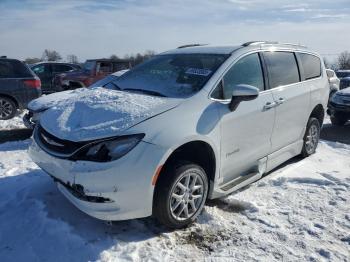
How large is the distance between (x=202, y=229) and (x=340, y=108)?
7.90 m

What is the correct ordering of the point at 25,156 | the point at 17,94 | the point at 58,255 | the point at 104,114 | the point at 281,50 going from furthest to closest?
the point at 17,94
the point at 25,156
the point at 281,50
the point at 104,114
the point at 58,255

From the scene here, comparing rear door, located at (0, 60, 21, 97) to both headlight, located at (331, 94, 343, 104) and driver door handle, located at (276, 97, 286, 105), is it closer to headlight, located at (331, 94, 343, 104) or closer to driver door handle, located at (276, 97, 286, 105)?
driver door handle, located at (276, 97, 286, 105)

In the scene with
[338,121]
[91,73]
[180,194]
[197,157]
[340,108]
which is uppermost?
[91,73]

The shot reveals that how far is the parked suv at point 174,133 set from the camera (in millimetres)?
3299

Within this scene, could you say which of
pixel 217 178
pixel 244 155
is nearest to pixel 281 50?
pixel 244 155

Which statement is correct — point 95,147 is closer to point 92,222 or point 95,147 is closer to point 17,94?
point 92,222

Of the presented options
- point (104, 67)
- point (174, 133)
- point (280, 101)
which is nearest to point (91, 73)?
point (104, 67)

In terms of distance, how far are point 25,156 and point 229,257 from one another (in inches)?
158

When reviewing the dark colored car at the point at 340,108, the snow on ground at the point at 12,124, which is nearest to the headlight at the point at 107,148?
the snow on ground at the point at 12,124

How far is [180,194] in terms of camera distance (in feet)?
12.2

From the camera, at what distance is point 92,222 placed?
12.6 ft

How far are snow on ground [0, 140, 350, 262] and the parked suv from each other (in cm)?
26

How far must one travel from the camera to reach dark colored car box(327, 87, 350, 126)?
1033 cm

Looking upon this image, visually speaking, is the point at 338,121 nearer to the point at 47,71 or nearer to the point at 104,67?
the point at 104,67
